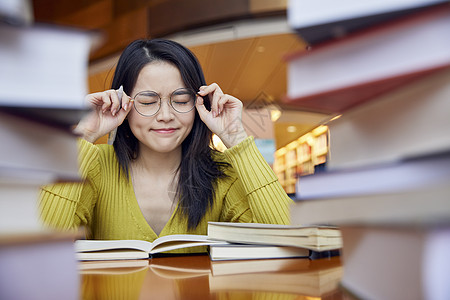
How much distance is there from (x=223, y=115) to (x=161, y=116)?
19 cm

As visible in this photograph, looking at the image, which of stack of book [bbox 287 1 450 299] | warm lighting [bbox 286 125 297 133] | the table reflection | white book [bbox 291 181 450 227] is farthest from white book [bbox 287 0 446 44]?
warm lighting [bbox 286 125 297 133]

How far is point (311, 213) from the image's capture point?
33 centimetres

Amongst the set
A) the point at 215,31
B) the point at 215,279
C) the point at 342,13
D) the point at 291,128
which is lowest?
the point at 215,279

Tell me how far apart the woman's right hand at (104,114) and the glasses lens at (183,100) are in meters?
0.12

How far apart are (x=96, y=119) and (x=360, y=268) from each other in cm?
91

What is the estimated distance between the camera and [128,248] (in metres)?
0.74

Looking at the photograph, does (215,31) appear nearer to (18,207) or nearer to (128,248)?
(128,248)

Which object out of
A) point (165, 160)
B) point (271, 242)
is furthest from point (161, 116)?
point (271, 242)

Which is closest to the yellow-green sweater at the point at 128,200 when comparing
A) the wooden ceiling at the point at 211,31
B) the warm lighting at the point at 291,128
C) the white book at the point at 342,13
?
the white book at the point at 342,13

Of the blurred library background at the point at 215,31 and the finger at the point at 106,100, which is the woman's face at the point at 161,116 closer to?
the finger at the point at 106,100

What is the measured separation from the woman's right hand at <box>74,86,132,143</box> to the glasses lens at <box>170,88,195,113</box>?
4.7 inches

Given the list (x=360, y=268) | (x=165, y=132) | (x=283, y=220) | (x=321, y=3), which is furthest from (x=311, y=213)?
(x=165, y=132)

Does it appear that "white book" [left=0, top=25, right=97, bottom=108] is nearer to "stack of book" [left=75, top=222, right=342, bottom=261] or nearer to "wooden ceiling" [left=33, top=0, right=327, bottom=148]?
"stack of book" [left=75, top=222, right=342, bottom=261]

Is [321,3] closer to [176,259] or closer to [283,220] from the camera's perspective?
[176,259]
